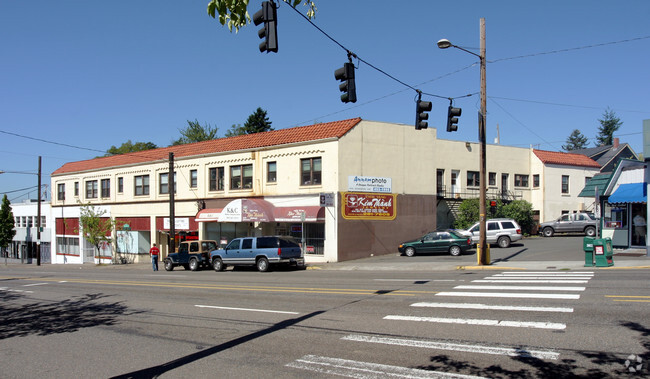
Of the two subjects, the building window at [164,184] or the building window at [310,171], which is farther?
the building window at [164,184]

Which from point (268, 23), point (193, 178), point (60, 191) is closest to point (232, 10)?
point (268, 23)

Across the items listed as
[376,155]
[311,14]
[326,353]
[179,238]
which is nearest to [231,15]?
[311,14]

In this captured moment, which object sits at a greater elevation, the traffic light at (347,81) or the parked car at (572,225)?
the traffic light at (347,81)

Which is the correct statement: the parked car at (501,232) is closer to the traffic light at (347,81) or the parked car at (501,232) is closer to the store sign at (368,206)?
the store sign at (368,206)

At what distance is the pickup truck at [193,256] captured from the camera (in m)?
29.4

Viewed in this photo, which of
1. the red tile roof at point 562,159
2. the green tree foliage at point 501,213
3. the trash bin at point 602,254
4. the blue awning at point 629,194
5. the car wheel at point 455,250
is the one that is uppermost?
the red tile roof at point 562,159

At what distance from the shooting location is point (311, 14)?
650cm

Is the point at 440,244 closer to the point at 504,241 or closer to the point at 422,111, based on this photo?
the point at 504,241

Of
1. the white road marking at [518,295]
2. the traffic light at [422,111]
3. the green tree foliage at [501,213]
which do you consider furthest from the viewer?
the green tree foliage at [501,213]

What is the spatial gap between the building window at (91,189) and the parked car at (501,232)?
34787mm

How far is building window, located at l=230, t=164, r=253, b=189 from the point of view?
113ft

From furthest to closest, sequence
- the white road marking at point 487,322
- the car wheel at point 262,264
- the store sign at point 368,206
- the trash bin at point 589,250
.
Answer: the store sign at point 368,206 < the car wheel at point 262,264 < the trash bin at point 589,250 < the white road marking at point 487,322

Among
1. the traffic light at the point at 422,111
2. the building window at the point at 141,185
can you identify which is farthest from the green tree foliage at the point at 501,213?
the building window at the point at 141,185

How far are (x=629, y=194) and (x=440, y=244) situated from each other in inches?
372
